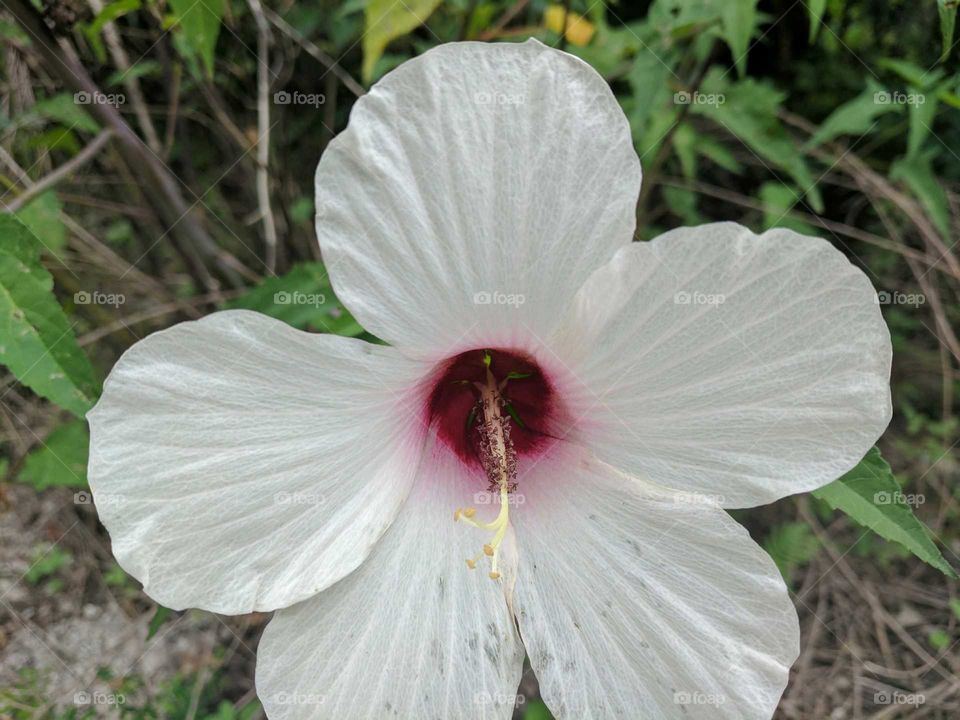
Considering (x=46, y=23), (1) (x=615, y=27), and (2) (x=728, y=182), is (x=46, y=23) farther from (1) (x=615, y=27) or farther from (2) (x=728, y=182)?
(2) (x=728, y=182)

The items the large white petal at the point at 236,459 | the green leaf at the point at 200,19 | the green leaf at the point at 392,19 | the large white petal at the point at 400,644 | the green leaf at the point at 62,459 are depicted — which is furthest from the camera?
the green leaf at the point at 392,19

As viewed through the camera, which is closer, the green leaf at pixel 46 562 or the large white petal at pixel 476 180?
the large white petal at pixel 476 180

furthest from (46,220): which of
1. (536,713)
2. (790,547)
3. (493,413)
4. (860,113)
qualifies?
(860,113)

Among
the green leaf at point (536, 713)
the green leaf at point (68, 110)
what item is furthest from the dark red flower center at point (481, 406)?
the green leaf at point (68, 110)

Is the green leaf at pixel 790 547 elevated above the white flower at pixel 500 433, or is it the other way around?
the white flower at pixel 500 433

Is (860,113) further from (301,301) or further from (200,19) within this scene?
(200,19)

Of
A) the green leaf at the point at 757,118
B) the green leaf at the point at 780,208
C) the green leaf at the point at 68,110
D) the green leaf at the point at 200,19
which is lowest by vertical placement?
the green leaf at the point at 780,208

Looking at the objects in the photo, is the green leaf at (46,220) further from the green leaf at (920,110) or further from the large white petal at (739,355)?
the green leaf at (920,110)
